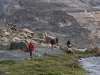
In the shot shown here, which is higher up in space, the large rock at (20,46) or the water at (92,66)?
the large rock at (20,46)

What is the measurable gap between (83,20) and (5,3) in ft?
120

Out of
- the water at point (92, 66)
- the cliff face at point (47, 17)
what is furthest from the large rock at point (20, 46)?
the cliff face at point (47, 17)

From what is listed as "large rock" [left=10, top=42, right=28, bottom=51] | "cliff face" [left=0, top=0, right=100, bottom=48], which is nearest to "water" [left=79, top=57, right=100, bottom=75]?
"large rock" [left=10, top=42, right=28, bottom=51]

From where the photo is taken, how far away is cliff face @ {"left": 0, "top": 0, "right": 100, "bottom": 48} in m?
121

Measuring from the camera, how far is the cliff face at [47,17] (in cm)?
12106

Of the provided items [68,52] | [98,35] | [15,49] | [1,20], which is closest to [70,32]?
[98,35]

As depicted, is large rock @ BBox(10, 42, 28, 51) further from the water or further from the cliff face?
the cliff face

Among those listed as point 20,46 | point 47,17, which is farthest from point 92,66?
point 47,17

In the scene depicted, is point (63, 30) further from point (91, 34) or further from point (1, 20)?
point (1, 20)

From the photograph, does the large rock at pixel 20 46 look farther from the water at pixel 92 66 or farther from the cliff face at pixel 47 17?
the cliff face at pixel 47 17

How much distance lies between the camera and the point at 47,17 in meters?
132

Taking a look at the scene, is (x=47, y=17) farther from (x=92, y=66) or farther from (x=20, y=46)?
(x=92, y=66)

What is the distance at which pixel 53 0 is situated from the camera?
156 m

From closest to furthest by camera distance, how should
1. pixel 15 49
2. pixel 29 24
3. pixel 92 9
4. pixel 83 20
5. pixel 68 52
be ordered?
pixel 15 49 → pixel 68 52 → pixel 29 24 → pixel 83 20 → pixel 92 9
